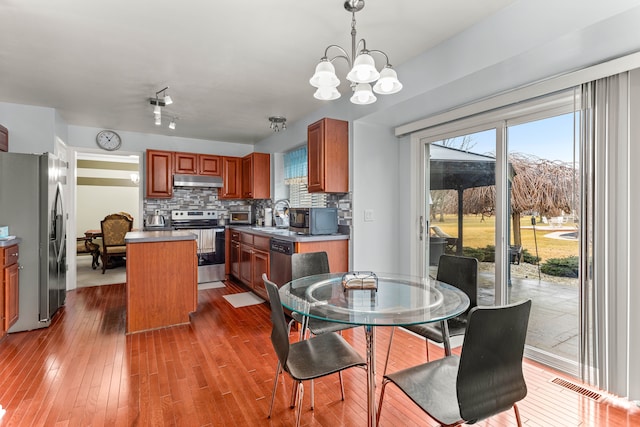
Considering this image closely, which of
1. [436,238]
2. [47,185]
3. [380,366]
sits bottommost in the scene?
[380,366]

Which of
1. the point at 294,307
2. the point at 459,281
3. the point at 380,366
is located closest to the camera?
the point at 294,307

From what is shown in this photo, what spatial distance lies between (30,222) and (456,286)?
12.9ft

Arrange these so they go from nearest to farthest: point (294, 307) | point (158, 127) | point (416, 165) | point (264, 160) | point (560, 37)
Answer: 1. point (294, 307)
2. point (560, 37)
3. point (416, 165)
4. point (158, 127)
5. point (264, 160)

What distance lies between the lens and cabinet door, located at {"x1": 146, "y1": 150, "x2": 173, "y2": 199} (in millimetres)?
5113

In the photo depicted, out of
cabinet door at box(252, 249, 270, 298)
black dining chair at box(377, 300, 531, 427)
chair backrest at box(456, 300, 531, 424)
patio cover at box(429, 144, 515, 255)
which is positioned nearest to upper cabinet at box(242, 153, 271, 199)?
cabinet door at box(252, 249, 270, 298)

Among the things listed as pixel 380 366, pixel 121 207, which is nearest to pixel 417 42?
pixel 380 366

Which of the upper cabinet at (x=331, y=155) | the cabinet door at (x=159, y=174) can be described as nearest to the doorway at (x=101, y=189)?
the cabinet door at (x=159, y=174)

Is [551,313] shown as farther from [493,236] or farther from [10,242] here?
[10,242]

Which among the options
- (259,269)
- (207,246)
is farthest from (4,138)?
(259,269)

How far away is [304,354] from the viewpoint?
5.69 feet

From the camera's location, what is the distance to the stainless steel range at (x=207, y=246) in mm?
5074

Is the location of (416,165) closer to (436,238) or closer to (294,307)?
(436,238)

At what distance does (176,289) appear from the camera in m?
3.34

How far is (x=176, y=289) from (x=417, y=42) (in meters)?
3.15
